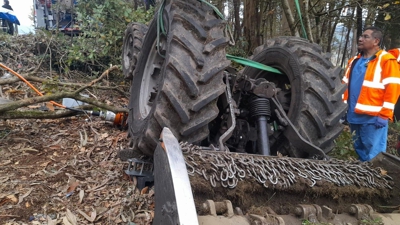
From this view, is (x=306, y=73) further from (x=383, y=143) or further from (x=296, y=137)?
(x=383, y=143)

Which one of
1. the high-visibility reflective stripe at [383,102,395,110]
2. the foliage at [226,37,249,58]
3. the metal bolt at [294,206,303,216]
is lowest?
the metal bolt at [294,206,303,216]

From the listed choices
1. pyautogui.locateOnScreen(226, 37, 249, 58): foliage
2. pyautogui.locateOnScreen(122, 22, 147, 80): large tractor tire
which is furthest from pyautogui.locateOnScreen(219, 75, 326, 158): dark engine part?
pyautogui.locateOnScreen(226, 37, 249, 58): foliage

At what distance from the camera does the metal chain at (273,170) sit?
6.25 ft

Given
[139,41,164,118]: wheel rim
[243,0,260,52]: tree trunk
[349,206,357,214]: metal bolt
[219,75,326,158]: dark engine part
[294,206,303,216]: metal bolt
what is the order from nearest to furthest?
1. [294,206,303,216]: metal bolt
2. [349,206,357,214]: metal bolt
3. [219,75,326,158]: dark engine part
4. [139,41,164,118]: wheel rim
5. [243,0,260,52]: tree trunk

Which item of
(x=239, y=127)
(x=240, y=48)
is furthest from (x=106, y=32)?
(x=239, y=127)

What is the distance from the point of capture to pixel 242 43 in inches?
347

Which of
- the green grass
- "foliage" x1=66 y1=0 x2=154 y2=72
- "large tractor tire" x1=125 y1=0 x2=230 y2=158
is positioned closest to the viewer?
"large tractor tire" x1=125 y1=0 x2=230 y2=158

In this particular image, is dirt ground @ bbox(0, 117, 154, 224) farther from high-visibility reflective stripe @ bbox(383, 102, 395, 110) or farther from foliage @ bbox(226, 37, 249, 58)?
foliage @ bbox(226, 37, 249, 58)

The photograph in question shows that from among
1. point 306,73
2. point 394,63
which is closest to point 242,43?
point 394,63

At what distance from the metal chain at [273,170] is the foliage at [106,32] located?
18.9 ft

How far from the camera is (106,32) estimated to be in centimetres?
763

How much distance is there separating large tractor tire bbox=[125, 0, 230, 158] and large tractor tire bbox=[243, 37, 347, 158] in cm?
88

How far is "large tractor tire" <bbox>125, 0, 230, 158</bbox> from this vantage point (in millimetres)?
2383

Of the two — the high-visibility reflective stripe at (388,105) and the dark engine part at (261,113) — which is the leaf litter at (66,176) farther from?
the high-visibility reflective stripe at (388,105)
